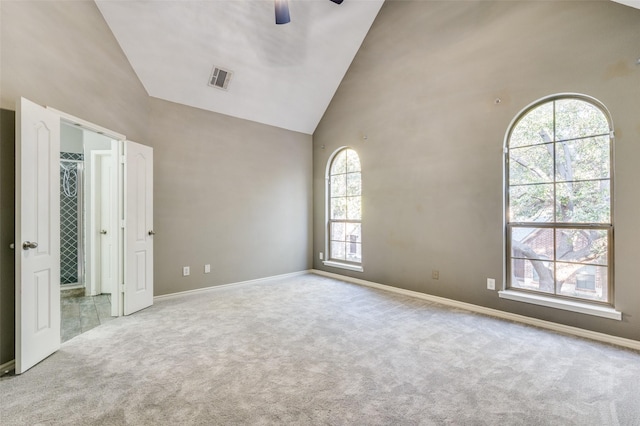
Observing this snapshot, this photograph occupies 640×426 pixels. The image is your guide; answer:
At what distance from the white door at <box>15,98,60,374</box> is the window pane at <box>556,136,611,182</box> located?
4.95 m

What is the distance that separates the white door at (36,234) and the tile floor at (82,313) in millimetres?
550

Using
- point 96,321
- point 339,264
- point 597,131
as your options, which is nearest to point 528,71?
point 597,131

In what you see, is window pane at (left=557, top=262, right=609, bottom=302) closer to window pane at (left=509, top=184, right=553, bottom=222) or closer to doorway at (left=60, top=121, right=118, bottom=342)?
window pane at (left=509, top=184, right=553, bottom=222)

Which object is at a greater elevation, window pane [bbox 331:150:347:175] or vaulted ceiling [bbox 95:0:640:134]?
vaulted ceiling [bbox 95:0:640:134]

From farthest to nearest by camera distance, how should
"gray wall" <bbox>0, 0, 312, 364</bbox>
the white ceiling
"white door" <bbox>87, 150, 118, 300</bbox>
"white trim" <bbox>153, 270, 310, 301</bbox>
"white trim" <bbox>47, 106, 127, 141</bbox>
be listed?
"white door" <bbox>87, 150, 118, 300</bbox> → "white trim" <bbox>153, 270, 310, 301</bbox> → the white ceiling → "white trim" <bbox>47, 106, 127, 141</bbox> → "gray wall" <bbox>0, 0, 312, 364</bbox>

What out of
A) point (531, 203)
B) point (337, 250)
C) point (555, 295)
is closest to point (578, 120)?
point (531, 203)

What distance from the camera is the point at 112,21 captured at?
337 cm

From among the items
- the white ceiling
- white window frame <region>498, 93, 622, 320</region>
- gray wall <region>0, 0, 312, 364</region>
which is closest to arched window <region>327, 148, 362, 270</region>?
gray wall <region>0, 0, 312, 364</region>

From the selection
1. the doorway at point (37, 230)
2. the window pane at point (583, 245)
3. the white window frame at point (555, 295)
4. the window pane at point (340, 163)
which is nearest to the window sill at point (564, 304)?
the white window frame at point (555, 295)

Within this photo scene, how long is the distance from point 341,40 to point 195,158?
9.55ft

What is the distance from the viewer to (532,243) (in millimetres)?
3416

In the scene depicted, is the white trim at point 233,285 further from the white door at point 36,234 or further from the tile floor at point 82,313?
the white door at point 36,234

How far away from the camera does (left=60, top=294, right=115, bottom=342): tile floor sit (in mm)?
3172

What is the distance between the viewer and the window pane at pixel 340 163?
5531 mm
